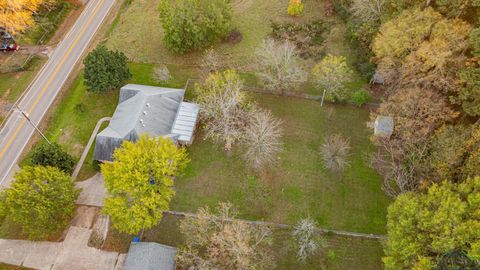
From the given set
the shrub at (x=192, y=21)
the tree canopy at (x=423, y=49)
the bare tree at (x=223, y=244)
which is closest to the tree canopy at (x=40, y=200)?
the bare tree at (x=223, y=244)

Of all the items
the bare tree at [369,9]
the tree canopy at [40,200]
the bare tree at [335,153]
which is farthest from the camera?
the bare tree at [369,9]

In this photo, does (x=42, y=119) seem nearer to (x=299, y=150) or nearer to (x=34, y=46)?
(x=34, y=46)

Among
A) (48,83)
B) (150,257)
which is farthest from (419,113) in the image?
(48,83)

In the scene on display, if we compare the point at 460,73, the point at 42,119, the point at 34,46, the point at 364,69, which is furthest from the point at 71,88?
the point at 460,73

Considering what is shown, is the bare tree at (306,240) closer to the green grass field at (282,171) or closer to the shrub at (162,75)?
the green grass field at (282,171)

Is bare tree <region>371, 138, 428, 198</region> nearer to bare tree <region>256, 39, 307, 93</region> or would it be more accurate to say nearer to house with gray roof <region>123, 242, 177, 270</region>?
bare tree <region>256, 39, 307, 93</region>
